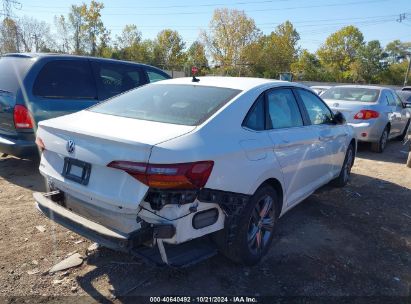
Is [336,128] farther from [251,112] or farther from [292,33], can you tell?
[292,33]

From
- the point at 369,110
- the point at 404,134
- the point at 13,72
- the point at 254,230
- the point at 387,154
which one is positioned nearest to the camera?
the point at 254,230

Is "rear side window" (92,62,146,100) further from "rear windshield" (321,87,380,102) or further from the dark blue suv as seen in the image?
"rear windshield" (321,87,380,102)

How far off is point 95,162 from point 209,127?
0.90 metres

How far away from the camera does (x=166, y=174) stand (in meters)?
2.60

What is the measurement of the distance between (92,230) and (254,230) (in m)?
1.46

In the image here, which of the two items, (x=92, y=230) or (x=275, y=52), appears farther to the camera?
(x=275, y=52)

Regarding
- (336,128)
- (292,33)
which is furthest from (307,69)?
(336,128)

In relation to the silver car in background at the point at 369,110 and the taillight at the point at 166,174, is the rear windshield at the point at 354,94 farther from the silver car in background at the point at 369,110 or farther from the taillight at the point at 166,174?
the taillight at the point at 166,174

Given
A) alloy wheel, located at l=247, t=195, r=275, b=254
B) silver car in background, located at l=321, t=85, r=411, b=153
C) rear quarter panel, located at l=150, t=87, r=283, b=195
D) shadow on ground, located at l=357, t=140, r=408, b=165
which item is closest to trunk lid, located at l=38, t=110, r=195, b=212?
rear quarter panel, located at l=150, t=87, r=283, b=195

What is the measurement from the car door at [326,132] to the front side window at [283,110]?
0.28m

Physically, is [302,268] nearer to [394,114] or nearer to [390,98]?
[394,114]

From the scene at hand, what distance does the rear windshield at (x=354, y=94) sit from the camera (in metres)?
9.34

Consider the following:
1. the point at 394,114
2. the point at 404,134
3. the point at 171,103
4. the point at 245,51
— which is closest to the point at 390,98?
the point at 394,114

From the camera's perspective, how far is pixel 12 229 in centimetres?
412
